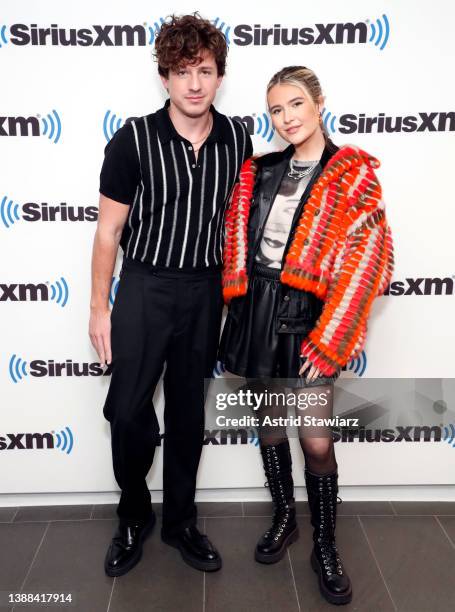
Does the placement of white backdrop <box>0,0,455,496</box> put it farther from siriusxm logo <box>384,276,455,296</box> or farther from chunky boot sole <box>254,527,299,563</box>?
chunky boot sole <box>254,527,299,563</box>

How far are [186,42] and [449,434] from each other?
1.82 m

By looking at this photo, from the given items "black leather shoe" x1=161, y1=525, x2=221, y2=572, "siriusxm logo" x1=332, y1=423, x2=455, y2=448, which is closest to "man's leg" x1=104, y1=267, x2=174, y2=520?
"black leather shoe" x1=161, y1=525, x2=221, y2=572

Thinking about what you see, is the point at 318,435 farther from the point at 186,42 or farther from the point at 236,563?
the point at 186,42

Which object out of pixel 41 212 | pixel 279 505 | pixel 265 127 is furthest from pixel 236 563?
pixel 265 127

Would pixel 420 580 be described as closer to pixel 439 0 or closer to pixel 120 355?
pixel 120 355

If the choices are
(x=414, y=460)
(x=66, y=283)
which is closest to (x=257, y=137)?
(x=66, y=283)

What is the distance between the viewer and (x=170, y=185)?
73.7 inches

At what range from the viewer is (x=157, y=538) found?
233 centimetres

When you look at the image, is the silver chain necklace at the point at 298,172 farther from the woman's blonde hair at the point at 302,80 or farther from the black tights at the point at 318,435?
the black tights at the point at 318,435

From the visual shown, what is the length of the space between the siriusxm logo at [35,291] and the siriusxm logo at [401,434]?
1228 mm

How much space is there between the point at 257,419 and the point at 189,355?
352mm

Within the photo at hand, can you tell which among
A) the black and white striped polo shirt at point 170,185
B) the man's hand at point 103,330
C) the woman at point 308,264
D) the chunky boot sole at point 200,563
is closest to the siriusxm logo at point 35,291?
the man's hand at point 103,330

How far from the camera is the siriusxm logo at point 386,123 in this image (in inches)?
87.0

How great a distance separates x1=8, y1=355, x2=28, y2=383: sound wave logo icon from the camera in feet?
7.84
